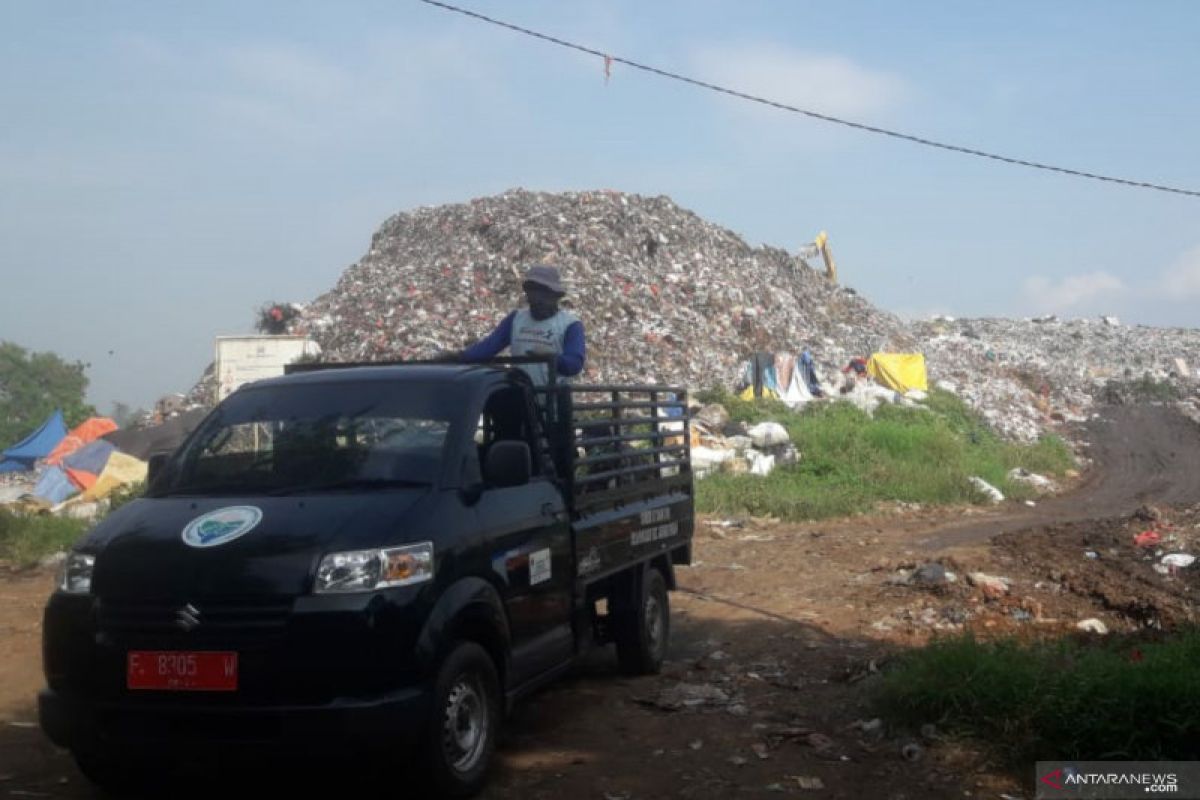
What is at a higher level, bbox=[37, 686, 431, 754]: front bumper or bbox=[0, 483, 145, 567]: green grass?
bbox=[37, 686, 431, 754]: front bumper

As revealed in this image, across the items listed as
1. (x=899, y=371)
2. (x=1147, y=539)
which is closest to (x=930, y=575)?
(x=1147, y=539)

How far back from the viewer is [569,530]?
5.86 metres

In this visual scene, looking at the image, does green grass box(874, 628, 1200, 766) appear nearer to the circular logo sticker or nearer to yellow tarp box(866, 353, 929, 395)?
the circular logo sticker

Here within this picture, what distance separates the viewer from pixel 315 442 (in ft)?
17.2

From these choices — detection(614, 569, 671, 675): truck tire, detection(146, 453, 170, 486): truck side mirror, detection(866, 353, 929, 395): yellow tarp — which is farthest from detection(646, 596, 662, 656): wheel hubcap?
detection(866, 353, 929, 395): yellow tarp

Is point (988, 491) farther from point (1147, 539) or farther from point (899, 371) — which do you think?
point (899, 371)

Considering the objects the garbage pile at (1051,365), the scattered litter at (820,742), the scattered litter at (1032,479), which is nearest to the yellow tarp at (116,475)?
the scattered litter at (820,742)

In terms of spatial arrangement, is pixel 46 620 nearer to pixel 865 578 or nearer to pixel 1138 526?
pixel 865 578

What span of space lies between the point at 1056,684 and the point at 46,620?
418cm

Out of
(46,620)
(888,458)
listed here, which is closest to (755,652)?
(46,620)

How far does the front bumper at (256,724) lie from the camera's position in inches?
163

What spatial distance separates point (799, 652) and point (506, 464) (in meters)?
3.41

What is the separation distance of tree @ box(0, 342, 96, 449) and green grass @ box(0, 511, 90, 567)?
2924 cm

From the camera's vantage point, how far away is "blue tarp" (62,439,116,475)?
14.8 meters
